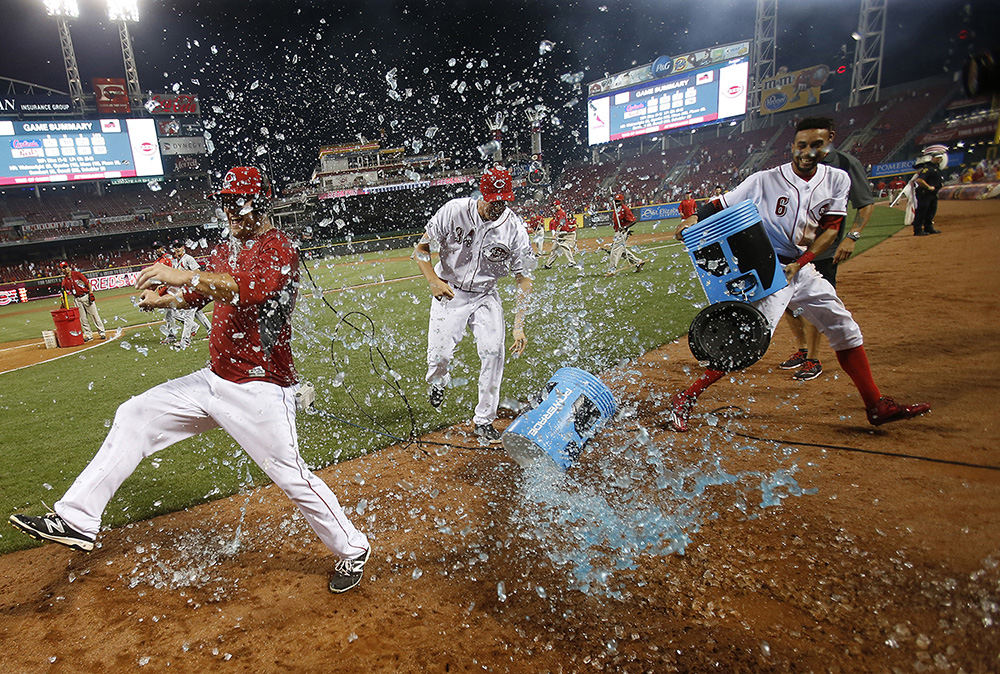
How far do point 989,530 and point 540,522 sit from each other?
228 cm

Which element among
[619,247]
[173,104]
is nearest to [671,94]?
[619,247]

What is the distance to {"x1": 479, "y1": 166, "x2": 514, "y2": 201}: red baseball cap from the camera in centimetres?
396

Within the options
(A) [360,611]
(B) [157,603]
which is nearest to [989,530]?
(A) [360,611]

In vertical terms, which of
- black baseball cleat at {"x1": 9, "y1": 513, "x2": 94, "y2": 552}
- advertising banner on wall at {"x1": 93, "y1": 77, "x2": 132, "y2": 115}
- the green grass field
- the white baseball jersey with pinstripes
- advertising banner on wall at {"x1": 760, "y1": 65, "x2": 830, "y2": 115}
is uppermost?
advertising banner on wall at {"x1": 93, "y1": 77, "x2": 132, "y2": 115}

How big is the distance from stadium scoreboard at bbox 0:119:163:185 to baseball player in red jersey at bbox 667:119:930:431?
4793cm

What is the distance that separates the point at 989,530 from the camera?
258 cm

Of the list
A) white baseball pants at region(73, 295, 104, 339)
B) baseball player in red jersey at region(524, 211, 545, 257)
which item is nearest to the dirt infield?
white baseball pants at region(73, 295, 104, 339)

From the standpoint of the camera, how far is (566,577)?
255 cm

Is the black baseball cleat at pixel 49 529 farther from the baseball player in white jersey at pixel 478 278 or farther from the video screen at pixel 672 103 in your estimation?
the video screen at pixel 672 103

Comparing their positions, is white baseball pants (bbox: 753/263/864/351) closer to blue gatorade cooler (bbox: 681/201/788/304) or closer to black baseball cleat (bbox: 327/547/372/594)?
blue gatorade cooler (bbox: 681/201/788/304)

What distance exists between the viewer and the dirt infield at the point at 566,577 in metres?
2.10

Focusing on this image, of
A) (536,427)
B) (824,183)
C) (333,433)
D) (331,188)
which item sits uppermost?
(331,188)

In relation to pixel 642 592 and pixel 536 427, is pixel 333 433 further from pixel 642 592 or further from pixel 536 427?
pixel 642 592

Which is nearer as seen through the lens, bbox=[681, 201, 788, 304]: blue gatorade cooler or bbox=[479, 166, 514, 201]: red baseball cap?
bbox=[681, 201, 788, 304]: blue gatorade cooler
